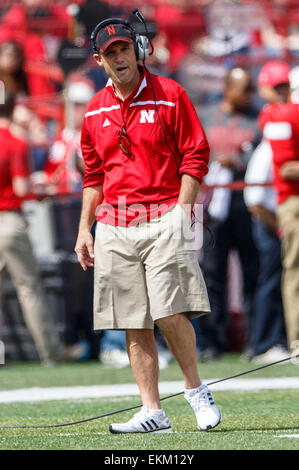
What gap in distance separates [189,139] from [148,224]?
476 millimetres

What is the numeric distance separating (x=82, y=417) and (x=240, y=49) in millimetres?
7637

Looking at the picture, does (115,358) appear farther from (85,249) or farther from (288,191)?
(85,249)

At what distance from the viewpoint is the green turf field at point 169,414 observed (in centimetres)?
458

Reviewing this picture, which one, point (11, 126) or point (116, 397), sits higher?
point (11, 126)

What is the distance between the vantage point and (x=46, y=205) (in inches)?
389

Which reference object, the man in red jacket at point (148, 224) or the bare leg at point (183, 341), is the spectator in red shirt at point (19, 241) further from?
the bare leg at point (183, 341)

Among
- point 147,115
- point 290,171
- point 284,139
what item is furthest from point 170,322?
point 284,139

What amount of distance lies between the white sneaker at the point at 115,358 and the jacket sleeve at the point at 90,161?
13.4 ft

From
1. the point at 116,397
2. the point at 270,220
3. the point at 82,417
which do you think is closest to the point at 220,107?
the point at 270,220

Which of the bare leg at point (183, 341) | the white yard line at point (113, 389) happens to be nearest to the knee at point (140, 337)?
the bare leg at point (183, 341)

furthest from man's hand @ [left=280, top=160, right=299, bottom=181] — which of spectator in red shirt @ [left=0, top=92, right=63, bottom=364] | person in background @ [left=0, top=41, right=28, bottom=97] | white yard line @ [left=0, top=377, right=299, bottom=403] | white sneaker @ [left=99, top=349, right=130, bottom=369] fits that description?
person in background @ [left=0, top=41, right=28, bottom=97]

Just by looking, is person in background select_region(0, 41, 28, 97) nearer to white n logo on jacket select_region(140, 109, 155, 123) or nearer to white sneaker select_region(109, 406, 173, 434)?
white n logo on jacket select_region(140, 109, 155, 123)
